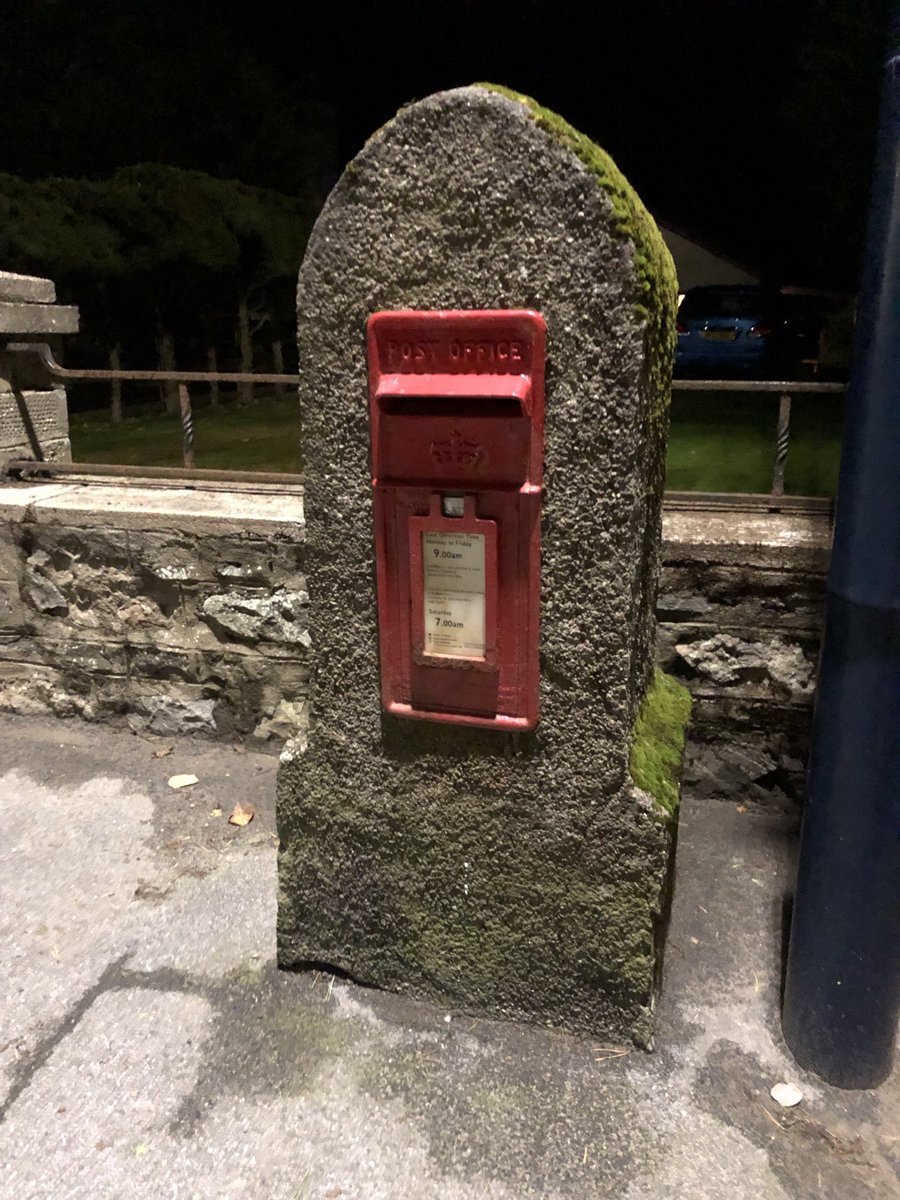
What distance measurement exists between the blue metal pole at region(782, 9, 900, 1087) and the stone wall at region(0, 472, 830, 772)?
958 millimetres

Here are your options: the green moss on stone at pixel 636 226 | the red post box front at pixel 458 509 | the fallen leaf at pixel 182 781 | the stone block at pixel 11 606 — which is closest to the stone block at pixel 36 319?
the stone block at pixel 11 606

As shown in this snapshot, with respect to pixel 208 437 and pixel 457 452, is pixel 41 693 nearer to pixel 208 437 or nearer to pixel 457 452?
pixel 457 452

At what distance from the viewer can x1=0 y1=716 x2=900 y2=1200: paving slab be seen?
182 centimetres

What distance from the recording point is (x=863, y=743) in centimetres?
188

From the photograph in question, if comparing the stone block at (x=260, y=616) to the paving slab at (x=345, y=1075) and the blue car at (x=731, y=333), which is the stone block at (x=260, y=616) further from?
the blue car at (x=731, y=333)

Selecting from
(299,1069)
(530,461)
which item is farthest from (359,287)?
(299,1069)

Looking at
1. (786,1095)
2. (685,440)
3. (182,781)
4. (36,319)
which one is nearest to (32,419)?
(36,319)

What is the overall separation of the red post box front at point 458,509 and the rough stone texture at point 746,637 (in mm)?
1196

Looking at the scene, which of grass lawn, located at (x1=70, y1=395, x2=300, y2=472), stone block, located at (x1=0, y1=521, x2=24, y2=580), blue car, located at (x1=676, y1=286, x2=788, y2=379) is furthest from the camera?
blue car, located at (x1=676, y1=286, x2=788, y2=379)

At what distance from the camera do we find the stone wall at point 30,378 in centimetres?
364

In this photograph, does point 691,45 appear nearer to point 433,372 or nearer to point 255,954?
point 433,372

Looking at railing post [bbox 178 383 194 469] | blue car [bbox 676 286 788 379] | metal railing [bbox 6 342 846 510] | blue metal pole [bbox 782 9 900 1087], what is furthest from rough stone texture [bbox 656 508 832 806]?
blue car [bbox 676 286 788 379]

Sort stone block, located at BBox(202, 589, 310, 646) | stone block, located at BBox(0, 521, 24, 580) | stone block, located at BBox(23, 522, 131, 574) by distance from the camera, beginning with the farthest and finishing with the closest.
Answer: stone block, located at BBox(0, 521, 24, 580) → stone block, located at BBox(23, 522, 131, 574) → stone block, located at BBox(202, 589, 310, 646)

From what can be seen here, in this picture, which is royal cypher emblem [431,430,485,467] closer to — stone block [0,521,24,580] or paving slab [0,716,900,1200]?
paving slab [0,716,900,1200]
